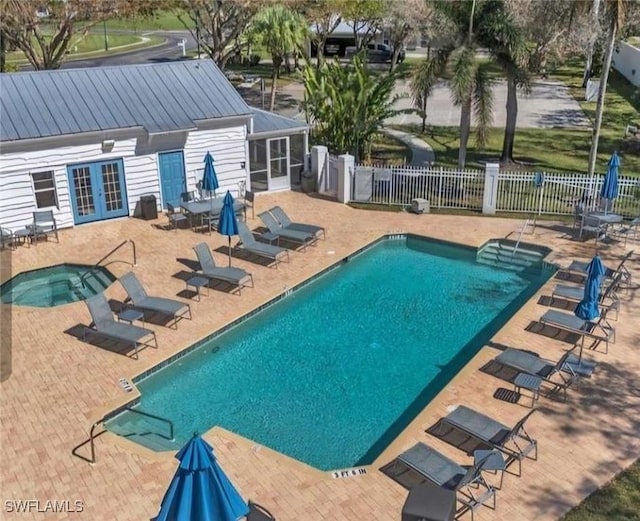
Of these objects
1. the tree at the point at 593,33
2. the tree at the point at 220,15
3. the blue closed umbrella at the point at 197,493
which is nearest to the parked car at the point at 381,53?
the tree at the point at 593,33

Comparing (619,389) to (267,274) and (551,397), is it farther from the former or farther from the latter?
(267,274)

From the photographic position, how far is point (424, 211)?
925 inches

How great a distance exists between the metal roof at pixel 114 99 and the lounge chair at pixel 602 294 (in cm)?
1249

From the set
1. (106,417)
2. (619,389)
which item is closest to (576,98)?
(619,389)

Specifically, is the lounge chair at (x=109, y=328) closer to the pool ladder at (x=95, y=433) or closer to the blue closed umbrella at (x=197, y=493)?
the pool ladder at (x=95, y=433)

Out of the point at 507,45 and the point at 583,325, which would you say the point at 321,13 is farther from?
the point at 583,325

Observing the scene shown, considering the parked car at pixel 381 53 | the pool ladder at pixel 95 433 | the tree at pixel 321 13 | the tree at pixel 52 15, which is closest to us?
the pool ladder at pixel 95 433

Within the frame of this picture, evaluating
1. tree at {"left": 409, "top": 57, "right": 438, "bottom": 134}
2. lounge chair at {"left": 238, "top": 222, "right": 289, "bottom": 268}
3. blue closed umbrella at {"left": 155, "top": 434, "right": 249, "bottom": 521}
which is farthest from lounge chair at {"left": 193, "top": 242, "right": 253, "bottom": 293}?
tree at {"left": 409, "top": 57, "right": 438, "bottom": 134}

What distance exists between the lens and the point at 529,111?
128ft

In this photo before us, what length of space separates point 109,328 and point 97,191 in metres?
8.25

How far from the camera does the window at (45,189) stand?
2077cm

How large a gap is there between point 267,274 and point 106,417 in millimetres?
7083

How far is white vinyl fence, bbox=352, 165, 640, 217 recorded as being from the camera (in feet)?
72.8

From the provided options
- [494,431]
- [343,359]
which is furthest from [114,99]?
[494,431]
